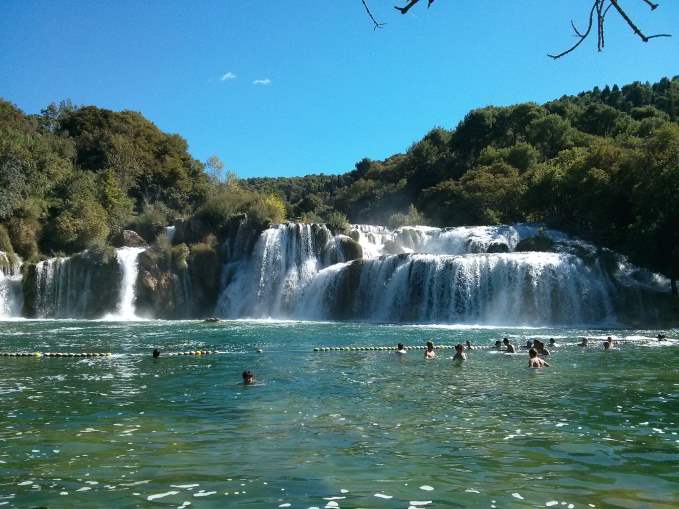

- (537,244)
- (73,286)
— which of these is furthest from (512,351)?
(73,286)

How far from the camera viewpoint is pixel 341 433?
901 cm

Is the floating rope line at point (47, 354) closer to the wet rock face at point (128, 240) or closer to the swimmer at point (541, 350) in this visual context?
the swimmer at point (541, 350)

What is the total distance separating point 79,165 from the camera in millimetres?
64125

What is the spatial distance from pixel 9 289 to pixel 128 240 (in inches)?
337

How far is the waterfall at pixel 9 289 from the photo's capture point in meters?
41.2

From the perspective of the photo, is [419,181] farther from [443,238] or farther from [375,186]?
[443,238]

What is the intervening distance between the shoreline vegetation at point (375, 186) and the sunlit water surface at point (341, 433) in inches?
894

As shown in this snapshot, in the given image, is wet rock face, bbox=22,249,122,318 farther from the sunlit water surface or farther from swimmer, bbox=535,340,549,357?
swimmer, bbox=535,340,549,357

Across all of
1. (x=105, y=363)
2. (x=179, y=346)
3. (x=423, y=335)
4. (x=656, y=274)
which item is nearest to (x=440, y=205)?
(x=656, y=274)

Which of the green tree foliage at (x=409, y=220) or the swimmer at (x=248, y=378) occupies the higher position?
the green tree foliage at (x=409, y=220)

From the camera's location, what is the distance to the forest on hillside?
40.1 metres

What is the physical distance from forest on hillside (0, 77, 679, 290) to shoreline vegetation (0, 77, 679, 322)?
0.12m

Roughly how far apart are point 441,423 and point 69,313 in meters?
37.6

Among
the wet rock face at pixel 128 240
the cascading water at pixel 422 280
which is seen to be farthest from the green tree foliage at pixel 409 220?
the wet rock face at pixel 128 240
